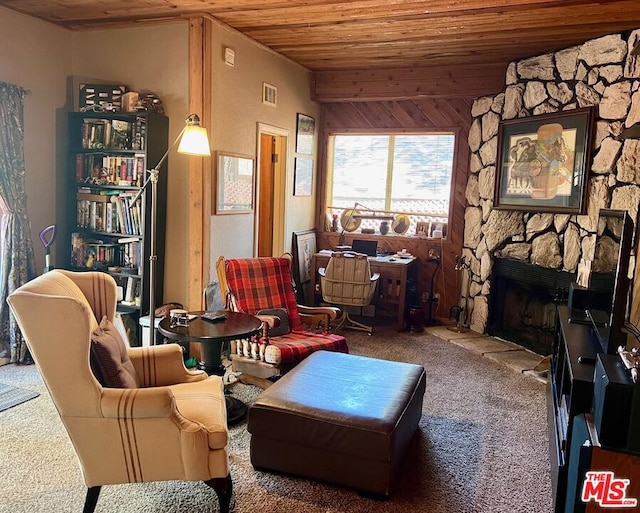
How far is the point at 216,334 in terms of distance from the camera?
2.85m


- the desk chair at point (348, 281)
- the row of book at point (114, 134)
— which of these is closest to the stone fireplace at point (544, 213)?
the desk chair at point (348, 281)

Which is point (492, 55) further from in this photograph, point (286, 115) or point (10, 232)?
point (10, 232)

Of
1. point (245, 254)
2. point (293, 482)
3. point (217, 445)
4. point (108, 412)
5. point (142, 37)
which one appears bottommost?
point (293, 482)

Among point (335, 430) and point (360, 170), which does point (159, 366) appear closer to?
point (335, 430)

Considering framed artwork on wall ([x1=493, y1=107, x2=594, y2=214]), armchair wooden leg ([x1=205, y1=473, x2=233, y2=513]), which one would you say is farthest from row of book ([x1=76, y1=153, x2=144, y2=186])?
framed artwork on wall ([x1=493, y1=107, x2=594, y2=214])

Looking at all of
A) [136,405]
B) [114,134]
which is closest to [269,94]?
[114,134]

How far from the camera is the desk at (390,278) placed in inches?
207

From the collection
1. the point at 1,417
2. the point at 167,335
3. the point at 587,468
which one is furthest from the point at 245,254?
the point at 587,468

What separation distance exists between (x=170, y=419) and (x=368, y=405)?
936 millimetres

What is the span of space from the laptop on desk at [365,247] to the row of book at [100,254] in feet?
7.96

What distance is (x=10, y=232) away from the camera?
3838 mm

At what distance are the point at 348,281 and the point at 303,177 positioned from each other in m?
1.44

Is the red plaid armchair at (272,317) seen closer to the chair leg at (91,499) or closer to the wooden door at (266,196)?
the wooden door at (266,196)

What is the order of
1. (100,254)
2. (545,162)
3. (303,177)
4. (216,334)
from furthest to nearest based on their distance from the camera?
(303,177), (545,162), (100,254), (216,334)
